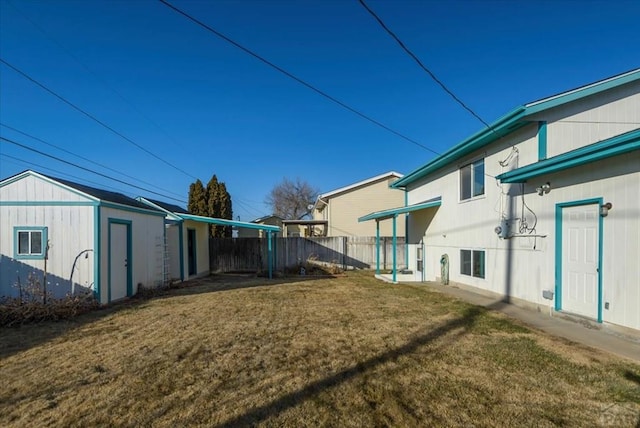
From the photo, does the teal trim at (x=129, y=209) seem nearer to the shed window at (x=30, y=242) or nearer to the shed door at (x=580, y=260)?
the shed window at (x=30, y=242)

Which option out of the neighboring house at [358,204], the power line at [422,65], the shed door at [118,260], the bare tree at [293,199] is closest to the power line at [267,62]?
the power line at [422,65]

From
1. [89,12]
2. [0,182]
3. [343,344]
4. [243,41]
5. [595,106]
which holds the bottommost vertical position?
[343,344]

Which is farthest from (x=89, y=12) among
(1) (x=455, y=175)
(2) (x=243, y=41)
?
(1) (x=455, y=175)

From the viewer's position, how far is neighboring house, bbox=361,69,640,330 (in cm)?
544

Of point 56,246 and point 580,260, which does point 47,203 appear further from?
point 580,260

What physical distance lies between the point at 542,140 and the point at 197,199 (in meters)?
19.6

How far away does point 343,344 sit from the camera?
17.4ft

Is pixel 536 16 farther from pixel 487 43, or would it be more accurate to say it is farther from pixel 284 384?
pixel 284 384

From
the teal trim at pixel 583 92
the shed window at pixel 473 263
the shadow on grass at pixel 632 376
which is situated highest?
the teal trim at pixel 583 92

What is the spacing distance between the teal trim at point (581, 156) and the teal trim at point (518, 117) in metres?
1.10

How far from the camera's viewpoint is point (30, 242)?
8.39 meters

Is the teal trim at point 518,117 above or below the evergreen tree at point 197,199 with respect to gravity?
above

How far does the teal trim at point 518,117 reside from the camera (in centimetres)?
607

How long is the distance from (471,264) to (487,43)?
6.37 meters
